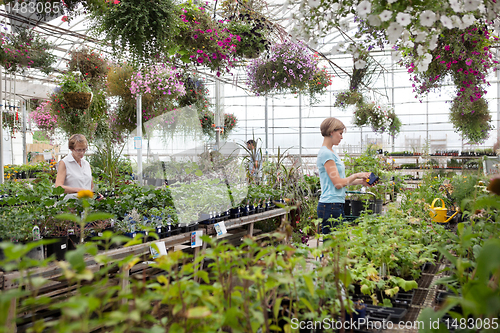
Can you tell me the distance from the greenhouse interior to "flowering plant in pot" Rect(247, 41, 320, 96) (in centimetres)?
2

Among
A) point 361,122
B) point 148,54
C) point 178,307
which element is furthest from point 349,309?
point 361,122

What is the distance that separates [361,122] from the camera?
8.00 m

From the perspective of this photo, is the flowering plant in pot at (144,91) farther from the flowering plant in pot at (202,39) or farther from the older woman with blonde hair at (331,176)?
the older woman with blonde hair at (331,176)

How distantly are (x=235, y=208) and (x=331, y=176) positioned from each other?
36.5 inches

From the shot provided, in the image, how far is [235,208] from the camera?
296 centimetres

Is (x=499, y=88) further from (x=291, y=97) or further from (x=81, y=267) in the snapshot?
(x=81, y=267)

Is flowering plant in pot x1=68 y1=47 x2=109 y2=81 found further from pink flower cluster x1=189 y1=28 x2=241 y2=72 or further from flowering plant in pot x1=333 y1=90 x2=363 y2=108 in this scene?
flowering plant in pot x1=333 y1=90 x2=363 y2=108

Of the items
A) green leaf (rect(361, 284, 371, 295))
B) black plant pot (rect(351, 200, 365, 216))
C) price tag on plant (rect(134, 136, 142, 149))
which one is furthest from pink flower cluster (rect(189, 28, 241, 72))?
green leaf (rect(361, 284, 371, 295))

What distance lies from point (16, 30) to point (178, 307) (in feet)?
19.5

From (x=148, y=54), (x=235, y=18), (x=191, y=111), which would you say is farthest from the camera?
(x=235, y=18)

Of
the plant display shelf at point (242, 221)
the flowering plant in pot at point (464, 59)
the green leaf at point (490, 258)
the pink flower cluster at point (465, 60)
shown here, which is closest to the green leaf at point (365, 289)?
the green leaf at point (490, 258)

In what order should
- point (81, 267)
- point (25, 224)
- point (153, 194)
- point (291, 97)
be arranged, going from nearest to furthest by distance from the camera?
point (81, 267), point (25, 224), point (153, 194), point (291, 97)

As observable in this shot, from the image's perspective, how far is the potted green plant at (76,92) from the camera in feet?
12.0

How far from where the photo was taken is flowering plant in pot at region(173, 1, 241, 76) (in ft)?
8.91
